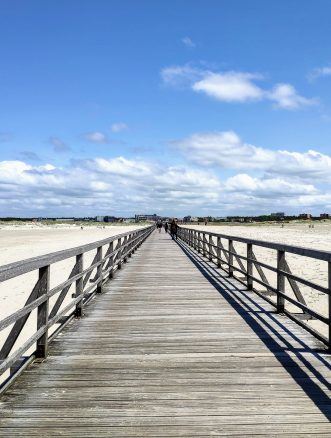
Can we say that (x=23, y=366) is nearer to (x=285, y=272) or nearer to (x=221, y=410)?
(x=221, y=410)

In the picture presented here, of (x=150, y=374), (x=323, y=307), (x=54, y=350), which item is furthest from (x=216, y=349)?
(x=323, y=307)

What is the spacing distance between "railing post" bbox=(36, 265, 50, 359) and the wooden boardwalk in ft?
0.51

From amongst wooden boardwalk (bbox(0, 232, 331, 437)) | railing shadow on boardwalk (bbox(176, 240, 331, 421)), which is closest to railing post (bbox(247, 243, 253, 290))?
railing shadow on boardwalk (bbox(176, 240, 331, 421))

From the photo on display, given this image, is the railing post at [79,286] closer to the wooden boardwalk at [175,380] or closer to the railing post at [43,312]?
the wooden boardwalk at [175,380]

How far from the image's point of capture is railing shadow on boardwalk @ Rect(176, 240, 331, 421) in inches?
149

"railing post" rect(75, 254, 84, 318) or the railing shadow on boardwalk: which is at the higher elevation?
"railing post" rect(75, 254, 84, 318)

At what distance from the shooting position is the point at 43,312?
4707 mm

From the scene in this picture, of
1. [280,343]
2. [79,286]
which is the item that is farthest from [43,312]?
[280,343]

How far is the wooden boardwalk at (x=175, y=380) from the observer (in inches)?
126

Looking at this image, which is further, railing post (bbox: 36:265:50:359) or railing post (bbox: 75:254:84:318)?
railing post (bbox: 75:254:84:318)

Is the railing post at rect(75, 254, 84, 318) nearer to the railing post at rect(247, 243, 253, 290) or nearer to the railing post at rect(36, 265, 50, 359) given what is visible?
the railing post at rect(36, 265, 50, 359)

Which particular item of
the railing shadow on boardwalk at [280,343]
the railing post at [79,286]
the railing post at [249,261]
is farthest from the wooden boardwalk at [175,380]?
the railing post at [249,261]

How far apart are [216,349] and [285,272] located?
1.99 metres

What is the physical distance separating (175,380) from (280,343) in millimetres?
1883
